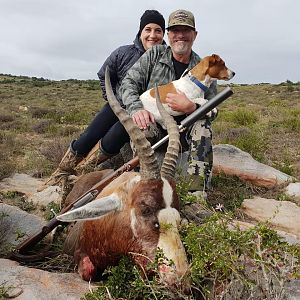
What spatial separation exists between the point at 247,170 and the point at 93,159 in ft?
9.64

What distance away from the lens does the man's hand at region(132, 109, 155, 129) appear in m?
5.89

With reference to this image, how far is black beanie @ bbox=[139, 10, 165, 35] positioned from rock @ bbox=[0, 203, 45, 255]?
10.6ft

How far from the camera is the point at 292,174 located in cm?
935

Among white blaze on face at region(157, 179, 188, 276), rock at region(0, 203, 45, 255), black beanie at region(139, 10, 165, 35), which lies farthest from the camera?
A: black beanie at region(139, 10, 165, 35)

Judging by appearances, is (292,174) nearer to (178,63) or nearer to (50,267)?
(178,63)

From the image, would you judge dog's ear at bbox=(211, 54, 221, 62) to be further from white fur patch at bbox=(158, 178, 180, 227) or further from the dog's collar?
white fur patch at bbox=(158, 178, 180, 227)

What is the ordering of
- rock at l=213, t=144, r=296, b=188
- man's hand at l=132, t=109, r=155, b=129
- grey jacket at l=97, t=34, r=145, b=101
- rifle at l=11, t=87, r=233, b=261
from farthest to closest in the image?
rock at l=213, t=144, r=296, b=188
grey jacket at l=97, t=34, r=145, b=101
man's hand at l=132, t=109, r=155, b=129
rifle at l=11, t=87, r=233, b=261

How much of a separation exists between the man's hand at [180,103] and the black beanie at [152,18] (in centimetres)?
145

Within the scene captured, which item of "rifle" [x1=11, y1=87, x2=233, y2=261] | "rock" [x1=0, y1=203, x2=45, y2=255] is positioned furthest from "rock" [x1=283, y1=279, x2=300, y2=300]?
"rock" [x1=0, y1=203, x2=45, y2=255]

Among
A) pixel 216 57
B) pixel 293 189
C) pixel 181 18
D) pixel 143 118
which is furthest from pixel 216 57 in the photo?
pixel 293 189

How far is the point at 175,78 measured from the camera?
6766 millimetres

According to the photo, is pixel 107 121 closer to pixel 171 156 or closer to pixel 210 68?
pixel 210 68

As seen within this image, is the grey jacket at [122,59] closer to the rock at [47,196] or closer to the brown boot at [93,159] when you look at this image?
the brown boot at [93,159]

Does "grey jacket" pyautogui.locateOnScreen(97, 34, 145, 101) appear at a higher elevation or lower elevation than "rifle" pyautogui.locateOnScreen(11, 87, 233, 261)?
higher
